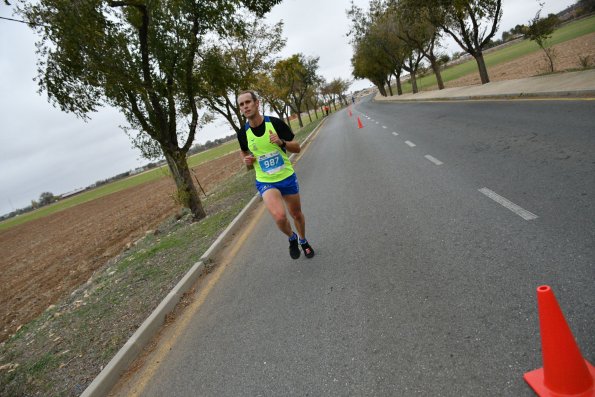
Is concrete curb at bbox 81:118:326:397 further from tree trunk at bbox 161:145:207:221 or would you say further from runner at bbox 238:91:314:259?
tree trunk at bbox 161:145:207:221

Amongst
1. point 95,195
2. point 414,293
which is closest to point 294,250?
point 414,293

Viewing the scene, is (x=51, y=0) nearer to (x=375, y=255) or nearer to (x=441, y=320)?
(x=375, y=255)

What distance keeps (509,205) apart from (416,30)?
1456 inches

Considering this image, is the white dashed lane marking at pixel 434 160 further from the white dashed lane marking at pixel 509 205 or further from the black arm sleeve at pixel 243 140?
the black arm sleeve at pixel 243 140

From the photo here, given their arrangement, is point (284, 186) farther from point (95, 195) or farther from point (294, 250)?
point (95, 195)

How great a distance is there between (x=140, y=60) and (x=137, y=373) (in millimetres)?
8915

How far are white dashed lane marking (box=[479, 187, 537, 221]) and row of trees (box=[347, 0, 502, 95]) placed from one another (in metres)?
18.8

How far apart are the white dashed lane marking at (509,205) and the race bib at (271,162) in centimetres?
302

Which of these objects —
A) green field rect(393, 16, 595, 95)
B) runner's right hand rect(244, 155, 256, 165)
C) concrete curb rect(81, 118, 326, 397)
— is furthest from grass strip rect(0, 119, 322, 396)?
green field rect(393, 16, 595, 95)

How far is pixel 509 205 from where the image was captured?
207 inches

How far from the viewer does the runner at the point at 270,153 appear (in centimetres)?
466

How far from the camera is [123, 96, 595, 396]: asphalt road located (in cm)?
275

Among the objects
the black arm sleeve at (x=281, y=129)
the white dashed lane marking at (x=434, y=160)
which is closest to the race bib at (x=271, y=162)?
the black arm sleeve at (x=281, y=129)

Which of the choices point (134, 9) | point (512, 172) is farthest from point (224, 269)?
point (134, 9)
